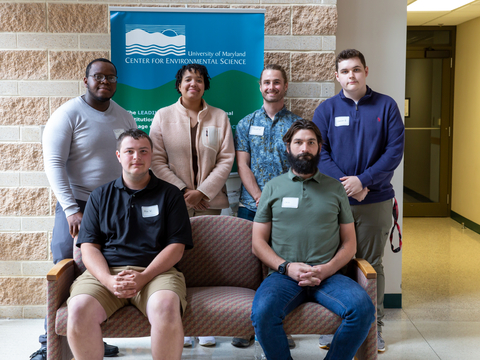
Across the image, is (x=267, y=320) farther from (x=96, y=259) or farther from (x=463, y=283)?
(x=463, y=283)

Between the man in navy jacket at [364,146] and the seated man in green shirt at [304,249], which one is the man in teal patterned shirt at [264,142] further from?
the seated man in green shirt at [304,249]

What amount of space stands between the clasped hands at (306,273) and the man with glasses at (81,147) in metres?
1.19

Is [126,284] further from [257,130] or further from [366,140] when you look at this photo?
[366,140]

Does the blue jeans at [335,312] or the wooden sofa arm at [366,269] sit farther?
the wooden sofa arm at [366,269]

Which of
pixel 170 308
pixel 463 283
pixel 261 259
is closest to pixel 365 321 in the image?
pixel 261 259

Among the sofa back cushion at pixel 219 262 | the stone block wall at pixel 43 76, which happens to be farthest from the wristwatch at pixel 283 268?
the stone block wall at pixel 43 76

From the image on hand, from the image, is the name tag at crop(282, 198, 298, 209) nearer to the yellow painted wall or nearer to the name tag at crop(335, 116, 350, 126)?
the name tag at crop(335, 116, 350, 126)

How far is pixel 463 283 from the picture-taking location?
433cm

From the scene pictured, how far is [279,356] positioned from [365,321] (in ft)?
1.41

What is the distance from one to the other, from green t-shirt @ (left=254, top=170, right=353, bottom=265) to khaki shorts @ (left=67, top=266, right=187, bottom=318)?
22.2 inches

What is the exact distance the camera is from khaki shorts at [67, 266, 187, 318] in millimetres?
2180

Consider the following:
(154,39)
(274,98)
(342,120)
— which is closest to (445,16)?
(342,120)

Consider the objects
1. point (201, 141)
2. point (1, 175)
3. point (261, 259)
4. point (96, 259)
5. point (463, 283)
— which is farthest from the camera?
point (463, 283)

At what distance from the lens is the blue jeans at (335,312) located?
6.91ft
